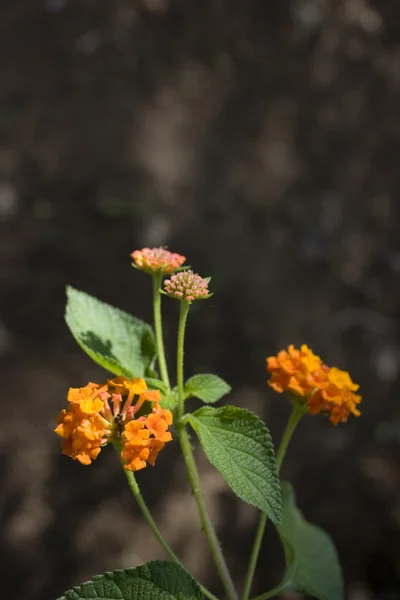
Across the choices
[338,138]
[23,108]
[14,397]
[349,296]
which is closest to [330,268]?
[349,296]

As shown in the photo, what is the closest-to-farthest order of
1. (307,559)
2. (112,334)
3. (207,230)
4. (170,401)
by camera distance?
(170,401)
(112,334)
(307,559)
(207,230)

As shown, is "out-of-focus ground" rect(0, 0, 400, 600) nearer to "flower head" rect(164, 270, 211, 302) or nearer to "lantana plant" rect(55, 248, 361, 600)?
"lantana plant" rect(55, 248, 361, 600)

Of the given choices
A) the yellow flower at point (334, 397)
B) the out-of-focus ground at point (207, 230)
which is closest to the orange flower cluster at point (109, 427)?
the yellow flower at point (334, 397)

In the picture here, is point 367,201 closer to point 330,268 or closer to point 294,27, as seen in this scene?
point 330,268

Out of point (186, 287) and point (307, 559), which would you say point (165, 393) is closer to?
point (186, 287)

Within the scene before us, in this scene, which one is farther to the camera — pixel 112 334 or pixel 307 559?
pixel 307 559

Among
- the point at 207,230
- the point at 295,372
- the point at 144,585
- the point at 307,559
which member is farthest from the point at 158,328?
the point at 207,230
